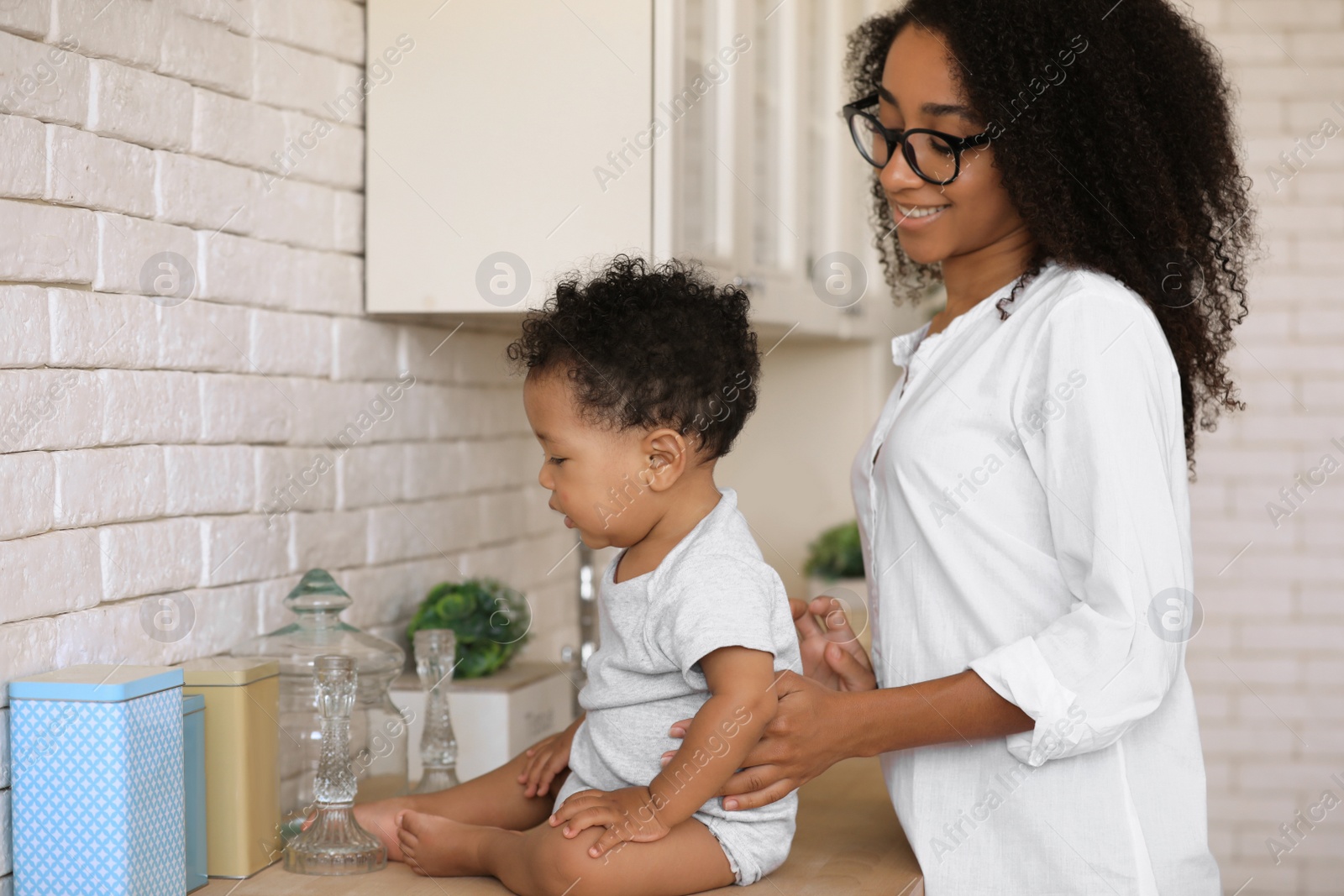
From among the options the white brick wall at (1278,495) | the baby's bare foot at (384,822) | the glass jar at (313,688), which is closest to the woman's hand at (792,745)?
the baby's bare foot at (384,822)

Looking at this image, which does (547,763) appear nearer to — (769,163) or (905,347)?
(905,347)

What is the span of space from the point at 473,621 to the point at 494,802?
1.33 feet

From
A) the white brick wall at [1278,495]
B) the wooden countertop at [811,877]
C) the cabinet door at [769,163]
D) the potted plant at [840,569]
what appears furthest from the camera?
the white brick wall at [1278,495]

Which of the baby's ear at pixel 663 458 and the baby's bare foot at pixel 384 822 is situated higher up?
the baby's ear at pixel 663 458

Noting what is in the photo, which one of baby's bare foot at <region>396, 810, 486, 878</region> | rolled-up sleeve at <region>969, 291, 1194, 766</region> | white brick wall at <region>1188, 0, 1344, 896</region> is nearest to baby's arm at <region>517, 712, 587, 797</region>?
baby's bare foot at <region>396, 810, 486, 878</region>

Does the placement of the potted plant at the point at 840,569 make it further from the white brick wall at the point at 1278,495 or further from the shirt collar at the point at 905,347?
the shirt collar at the point at 905,347

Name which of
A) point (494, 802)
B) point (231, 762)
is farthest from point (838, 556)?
point (231, 762)

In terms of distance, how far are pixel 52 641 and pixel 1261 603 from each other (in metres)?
2.58

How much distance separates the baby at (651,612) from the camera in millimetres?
1024

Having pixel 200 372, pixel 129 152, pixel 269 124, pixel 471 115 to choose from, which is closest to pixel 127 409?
pixel 200 372

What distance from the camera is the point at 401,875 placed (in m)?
1.17

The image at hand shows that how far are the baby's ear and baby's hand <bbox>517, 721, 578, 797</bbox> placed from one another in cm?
28

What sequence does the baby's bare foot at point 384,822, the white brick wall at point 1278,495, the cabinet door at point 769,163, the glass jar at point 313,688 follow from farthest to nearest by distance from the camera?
the white brick wall at point 1278,495
the cabinet door at point 769,163
the glass jar at point 313,688
the baby's bare foot at point 384,822

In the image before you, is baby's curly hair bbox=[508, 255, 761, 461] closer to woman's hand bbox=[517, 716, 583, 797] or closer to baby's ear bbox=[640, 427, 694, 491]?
baby's ear bbox=[640, 427, 694, 491]
